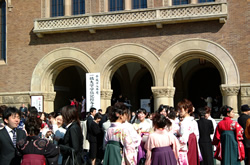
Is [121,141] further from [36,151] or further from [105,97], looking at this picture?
[105,97]

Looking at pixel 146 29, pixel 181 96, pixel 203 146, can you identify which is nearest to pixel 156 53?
pixel 146 29

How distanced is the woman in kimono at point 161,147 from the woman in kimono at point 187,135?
80 cm

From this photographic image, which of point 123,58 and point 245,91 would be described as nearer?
point 245,91

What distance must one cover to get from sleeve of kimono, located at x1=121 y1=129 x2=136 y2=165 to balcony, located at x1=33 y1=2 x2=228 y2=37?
12.4 metres

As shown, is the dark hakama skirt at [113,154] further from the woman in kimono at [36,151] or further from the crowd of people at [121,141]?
the woman in kimono at [36,151]

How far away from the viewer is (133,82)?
2514 cm

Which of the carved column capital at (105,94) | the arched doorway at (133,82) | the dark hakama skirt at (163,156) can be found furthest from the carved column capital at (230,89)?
the dark hakama skirt at (163,156)

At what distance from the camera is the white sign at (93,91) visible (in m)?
18.0

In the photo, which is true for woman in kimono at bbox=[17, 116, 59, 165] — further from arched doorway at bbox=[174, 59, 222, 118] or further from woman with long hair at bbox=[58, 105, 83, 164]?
arched doorway at bbox=[174, 59, 222, 118]

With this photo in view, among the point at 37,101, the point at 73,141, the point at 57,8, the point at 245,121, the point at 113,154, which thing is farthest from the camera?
the point at 57,8

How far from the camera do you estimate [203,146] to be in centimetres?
898

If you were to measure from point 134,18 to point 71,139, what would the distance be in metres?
13.1

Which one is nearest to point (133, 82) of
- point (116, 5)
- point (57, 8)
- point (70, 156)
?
point (116, 5)

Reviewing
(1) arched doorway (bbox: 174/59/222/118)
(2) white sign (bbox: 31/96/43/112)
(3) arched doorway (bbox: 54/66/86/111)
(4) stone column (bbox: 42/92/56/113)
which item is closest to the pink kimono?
(2) white sign (bbox: 31/96/43/112)
